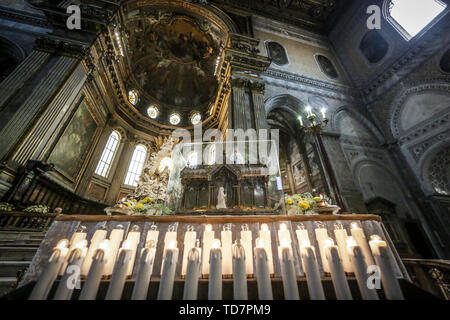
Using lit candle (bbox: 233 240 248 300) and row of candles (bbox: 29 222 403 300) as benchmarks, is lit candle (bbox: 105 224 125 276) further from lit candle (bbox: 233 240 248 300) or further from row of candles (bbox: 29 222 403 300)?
lit candle (bbox: 233 240 248 300)

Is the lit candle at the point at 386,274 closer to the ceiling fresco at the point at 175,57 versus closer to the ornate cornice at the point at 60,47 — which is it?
the ornate cornice at the point at 60,47

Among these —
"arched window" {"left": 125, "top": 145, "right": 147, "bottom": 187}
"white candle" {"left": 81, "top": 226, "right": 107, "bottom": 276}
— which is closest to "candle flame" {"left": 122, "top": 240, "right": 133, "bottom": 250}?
"white candle" {"left": 81, "top": 226, "right": 107, "bottom": 276}

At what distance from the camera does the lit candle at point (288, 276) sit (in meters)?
1.47

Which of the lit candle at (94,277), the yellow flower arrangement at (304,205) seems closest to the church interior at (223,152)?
the lit candle at (94,277)

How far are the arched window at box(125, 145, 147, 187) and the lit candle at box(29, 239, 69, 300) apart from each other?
39.9 feet

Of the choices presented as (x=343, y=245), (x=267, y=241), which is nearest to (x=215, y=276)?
(x=267, y=241)

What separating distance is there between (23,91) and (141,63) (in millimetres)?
9843

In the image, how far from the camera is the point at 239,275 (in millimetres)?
1482

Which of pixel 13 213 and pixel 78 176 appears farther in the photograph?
pixel 78 176

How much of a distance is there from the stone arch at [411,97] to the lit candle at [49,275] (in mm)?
14099

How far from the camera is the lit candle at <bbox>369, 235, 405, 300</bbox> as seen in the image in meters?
1.46

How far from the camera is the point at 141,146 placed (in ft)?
47.2
